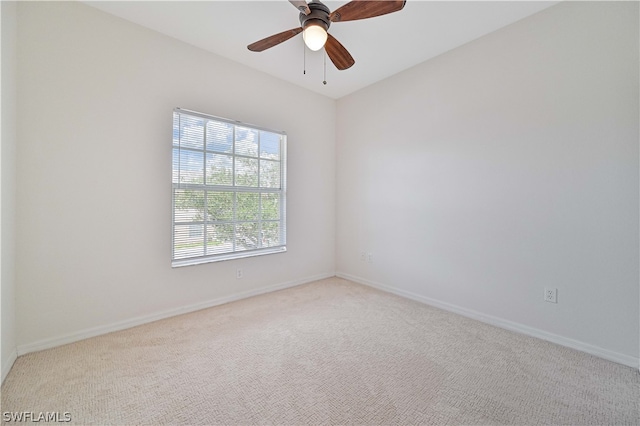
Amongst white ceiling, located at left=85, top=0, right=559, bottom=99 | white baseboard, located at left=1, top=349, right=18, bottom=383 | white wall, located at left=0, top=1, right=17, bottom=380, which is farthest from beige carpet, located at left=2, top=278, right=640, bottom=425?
white ceiling, located at left=85, top=0, right=559, bottom=99

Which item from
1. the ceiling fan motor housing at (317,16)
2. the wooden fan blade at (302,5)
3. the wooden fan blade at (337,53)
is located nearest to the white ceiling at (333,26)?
the wooden fan blade at (337,53)

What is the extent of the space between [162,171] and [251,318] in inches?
68.0

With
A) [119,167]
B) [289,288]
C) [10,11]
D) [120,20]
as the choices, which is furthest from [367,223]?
[10,11]

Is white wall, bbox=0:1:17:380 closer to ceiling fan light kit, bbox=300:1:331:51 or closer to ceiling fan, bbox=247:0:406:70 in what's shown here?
ceiling fan, bbox=247:0:406:70

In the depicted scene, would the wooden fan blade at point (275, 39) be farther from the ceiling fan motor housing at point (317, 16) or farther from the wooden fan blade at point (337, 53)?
the wooden fan blade at point (337, 53)

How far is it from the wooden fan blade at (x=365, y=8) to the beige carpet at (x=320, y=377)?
2.32 m

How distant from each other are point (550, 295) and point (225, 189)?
3.33m

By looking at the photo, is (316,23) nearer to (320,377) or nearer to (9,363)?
(320,377)

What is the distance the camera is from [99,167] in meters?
2.31

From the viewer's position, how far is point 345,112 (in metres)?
4.08

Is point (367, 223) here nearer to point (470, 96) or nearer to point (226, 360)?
point (470, 96)

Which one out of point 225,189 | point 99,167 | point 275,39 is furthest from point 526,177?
point 99,167

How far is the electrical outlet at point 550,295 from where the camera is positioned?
2244mm

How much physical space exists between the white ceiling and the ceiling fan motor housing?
0.53 meters
